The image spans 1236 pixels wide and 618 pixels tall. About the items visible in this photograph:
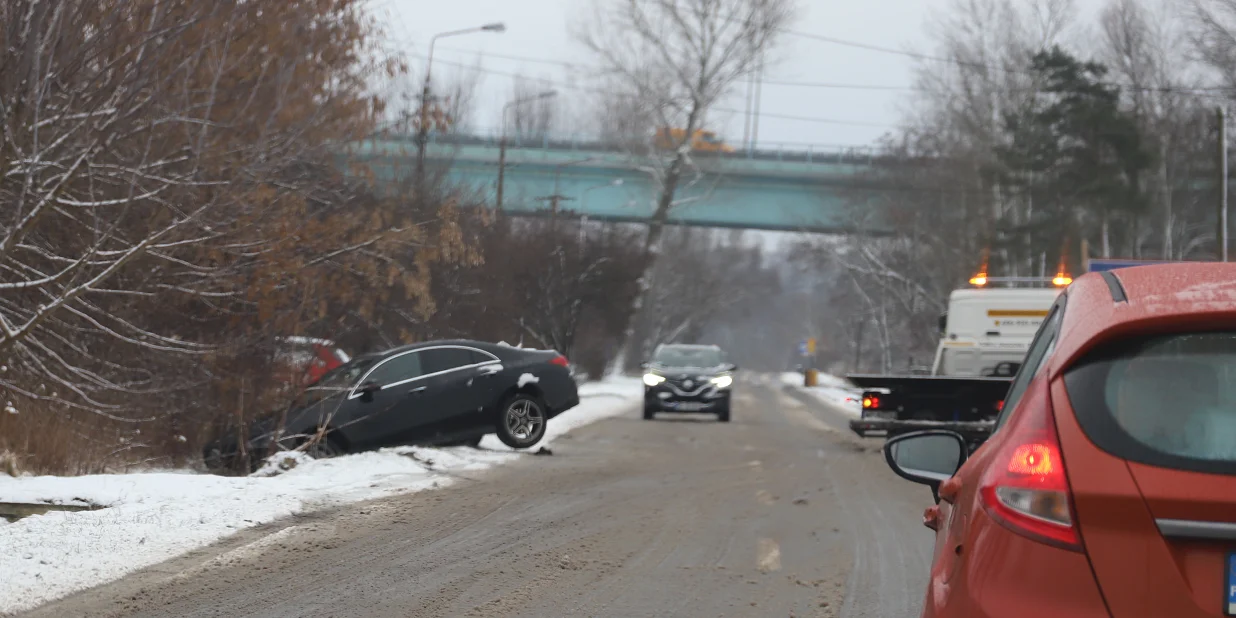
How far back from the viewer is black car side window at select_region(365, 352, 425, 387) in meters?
16.8

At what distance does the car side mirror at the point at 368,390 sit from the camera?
651 inches

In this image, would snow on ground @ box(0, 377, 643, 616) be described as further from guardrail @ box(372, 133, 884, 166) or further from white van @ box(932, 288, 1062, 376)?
guardrail @ box(372, 133, 884, 166)

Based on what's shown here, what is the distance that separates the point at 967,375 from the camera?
19297 millimetres

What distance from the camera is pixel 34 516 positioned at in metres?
9.48

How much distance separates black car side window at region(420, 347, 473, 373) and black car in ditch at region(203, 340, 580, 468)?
13mm

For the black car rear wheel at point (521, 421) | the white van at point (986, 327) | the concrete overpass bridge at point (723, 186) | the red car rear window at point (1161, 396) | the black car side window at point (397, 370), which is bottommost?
the black car rear wheel at point (521, 421)

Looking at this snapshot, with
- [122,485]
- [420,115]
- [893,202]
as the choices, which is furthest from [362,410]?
[893,202]

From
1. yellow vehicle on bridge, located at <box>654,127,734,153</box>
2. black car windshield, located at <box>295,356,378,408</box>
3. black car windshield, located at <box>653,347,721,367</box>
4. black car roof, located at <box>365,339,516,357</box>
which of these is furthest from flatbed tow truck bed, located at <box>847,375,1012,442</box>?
yellow vehicle on bridge, located at <box>654,127,734,153</box>

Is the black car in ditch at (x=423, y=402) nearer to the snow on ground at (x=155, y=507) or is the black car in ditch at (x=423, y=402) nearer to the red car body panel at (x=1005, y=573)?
the snow on ground at (x=155, y=507)

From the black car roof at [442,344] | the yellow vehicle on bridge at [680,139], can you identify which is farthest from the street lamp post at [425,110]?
the yellow vehicle on bridge at [680,139]

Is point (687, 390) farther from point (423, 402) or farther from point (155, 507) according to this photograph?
point (155, 507)

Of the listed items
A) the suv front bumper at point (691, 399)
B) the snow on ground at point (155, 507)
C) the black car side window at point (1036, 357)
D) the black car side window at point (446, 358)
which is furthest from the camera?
the suv front bumper at point (691, 399)

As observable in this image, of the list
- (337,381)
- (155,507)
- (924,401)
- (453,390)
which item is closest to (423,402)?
(453,390)

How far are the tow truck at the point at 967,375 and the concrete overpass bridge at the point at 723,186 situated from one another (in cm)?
2976
